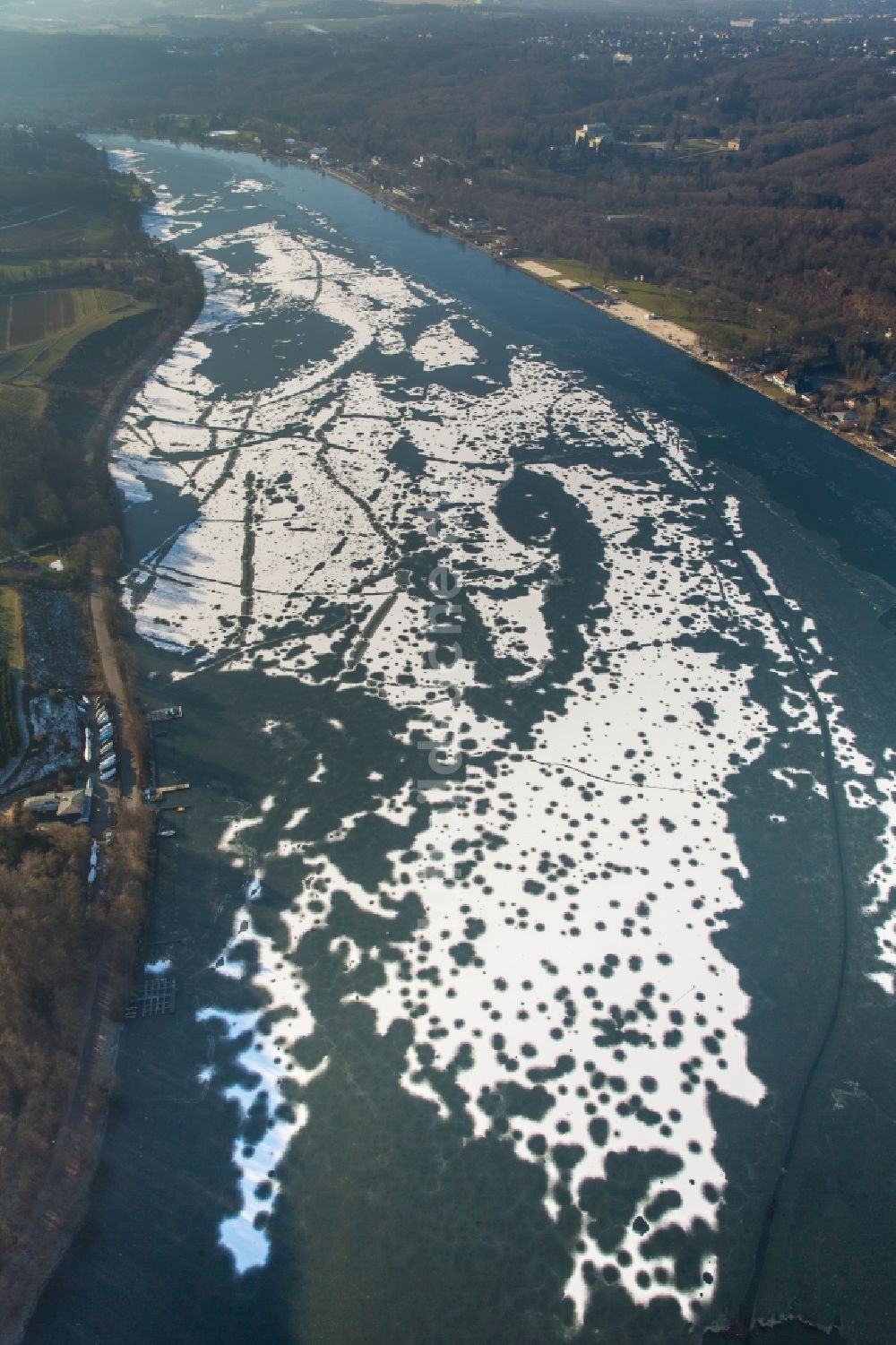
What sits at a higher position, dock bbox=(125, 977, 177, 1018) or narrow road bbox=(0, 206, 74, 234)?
narrow road bbox=(0, 206, 74, 234)

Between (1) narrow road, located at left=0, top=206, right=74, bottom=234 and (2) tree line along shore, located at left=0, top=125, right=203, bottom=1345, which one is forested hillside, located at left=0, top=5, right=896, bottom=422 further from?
(2) tree line along shore, located at left=0, top=125, right=203, bottom=1345

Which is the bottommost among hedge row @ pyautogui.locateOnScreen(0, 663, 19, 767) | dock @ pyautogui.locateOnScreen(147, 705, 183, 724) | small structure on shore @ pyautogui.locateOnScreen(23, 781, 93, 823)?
small structure on shore @ pyautogui.locateOnScreen(23, 781, 93, 823)

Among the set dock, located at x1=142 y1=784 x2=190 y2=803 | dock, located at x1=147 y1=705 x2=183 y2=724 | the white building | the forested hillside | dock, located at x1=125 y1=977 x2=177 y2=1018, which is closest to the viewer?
dock, located at x1=125 y1=977 x2=177 y2=1018

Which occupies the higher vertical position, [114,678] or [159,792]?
[114,678]

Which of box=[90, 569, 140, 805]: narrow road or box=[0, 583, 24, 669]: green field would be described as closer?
box=[90, 569, 140, 805]: narrow road

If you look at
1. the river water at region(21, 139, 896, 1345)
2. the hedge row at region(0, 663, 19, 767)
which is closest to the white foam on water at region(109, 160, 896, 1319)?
the river water at region(21, 139, 896, 1345)

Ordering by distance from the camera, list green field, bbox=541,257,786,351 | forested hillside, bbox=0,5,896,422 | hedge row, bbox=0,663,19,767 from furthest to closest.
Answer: forested hillside, bbox=0,5,896,422, green field, bbox=541,257,786,351, hedge row, bbox=0,663,19,767

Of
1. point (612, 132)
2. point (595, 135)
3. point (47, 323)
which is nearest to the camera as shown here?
point (47, 323)

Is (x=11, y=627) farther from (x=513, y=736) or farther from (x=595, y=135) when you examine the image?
(x=595, y=135)

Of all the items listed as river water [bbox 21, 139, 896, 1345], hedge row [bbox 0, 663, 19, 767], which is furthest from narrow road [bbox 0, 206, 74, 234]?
hedge row [bbox 0, 663, 19, 767]

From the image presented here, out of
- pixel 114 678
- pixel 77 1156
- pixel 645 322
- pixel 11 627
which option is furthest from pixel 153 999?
pixel 645 322
